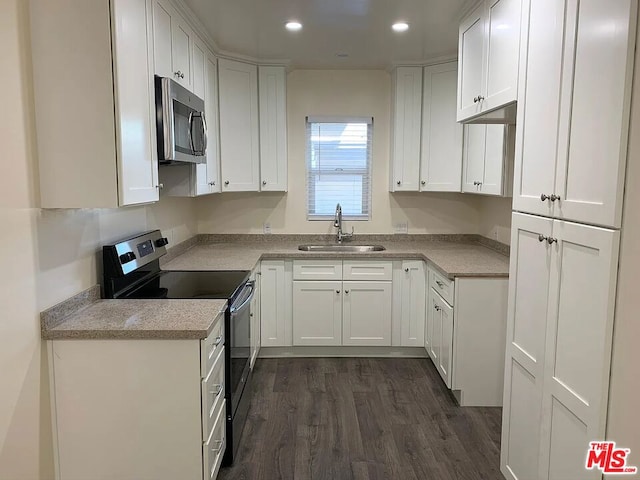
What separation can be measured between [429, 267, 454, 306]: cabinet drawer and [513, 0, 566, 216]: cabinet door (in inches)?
46.8

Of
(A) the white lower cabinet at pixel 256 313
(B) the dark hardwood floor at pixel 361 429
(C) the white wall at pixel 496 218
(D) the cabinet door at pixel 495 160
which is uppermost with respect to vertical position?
(D) the cabinet door at pixel 495 160

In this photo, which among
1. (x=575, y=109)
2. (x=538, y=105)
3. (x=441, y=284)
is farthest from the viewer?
(x=441, y=284)

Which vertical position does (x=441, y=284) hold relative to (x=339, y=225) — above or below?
below

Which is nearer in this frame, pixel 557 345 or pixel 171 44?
pixel 557 345

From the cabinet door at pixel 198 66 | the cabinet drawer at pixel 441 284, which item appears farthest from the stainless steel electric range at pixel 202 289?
the cabinet drawer at pixel 441 284

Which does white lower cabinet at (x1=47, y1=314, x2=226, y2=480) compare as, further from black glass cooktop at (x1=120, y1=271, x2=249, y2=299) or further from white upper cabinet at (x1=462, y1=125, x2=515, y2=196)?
white upper cabinet at (x1=462, y1=125, x2=515, y2=196)

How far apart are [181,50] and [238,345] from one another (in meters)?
1.79

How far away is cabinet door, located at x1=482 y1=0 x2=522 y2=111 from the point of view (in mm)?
2170

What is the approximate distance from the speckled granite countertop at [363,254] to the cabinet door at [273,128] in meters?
0.57

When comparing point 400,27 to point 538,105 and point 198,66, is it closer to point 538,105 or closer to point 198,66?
point 198,66

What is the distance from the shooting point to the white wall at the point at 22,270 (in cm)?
165

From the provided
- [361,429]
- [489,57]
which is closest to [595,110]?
[489,57]

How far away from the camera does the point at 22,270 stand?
1.74 metres

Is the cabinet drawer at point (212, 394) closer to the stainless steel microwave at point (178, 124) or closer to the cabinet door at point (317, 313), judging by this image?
the stainless steel microwave at point (178, 124)
